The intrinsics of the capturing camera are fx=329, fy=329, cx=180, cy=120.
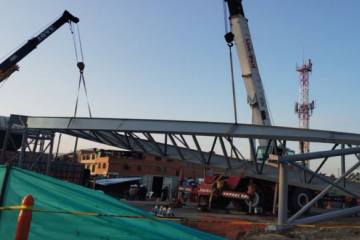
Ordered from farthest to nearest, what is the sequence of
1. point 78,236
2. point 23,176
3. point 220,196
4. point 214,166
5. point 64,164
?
1. point 64,164
2. point 220,196
3. point 214,166
4. point 23,176
5. point 78,236

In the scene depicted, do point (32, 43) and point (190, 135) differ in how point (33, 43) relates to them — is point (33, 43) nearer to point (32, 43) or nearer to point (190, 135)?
point (32, 43)

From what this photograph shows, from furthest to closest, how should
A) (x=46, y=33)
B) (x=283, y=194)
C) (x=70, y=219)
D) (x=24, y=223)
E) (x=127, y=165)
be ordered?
(x=127, y=165) → (x=46, y=33) → (x=283, y=194) → (x=70, y=219) → (x=24, y=223)

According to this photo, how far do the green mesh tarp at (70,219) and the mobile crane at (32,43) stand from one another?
854 inches

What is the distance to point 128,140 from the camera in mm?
14367

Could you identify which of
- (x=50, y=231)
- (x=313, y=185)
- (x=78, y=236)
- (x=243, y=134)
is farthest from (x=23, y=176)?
(x=313, y=185)

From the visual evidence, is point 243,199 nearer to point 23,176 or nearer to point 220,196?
point 220,196

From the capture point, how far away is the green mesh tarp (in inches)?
146

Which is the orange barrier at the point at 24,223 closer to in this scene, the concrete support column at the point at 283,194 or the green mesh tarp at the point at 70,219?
Result: the green mesh tarp at the point at 70,219

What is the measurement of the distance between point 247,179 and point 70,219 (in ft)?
41.7

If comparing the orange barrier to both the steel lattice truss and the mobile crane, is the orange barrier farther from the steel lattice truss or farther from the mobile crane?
the mobile crane

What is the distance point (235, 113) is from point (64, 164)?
1823 cm

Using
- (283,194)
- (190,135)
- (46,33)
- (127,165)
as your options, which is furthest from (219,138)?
(127,165)

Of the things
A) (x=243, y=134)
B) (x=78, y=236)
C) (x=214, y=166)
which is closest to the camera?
(x=78, y=236)

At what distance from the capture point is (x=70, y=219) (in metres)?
3.73
